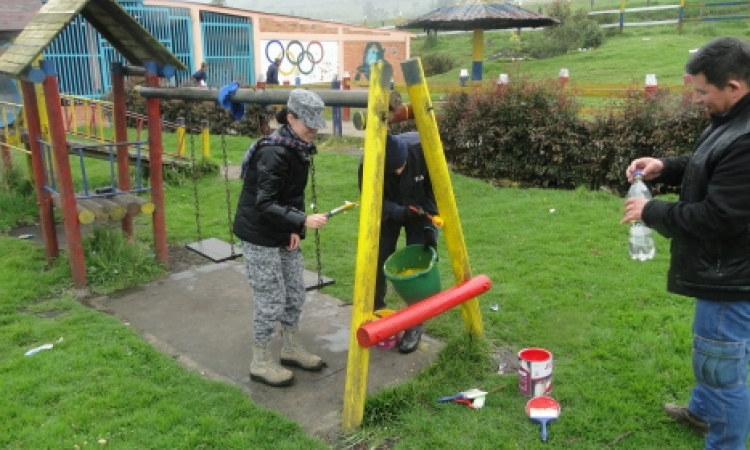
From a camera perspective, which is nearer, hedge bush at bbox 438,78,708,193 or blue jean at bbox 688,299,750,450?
blue jean at bbox 688,299,750,450

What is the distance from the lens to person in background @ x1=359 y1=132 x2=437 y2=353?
13.1 feet

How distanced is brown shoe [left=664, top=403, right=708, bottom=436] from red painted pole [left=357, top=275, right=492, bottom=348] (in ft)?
4.02

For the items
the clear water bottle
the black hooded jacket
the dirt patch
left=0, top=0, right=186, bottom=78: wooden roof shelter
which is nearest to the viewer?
the clear water bottle

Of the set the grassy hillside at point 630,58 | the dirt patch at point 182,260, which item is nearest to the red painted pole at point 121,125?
the dirt patch at point 182,260

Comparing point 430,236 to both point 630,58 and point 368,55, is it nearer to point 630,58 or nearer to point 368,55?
point 630,58

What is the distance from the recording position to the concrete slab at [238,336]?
382cm

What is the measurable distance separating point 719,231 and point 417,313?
1.60 meters

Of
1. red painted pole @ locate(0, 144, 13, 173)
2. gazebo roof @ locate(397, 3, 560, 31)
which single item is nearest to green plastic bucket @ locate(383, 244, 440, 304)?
red painted pole @ locate(0, 144, 13, 173)

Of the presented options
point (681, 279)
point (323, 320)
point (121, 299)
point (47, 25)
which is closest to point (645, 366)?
point (681, 279)

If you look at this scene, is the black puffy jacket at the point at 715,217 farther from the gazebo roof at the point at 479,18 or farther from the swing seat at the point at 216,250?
the gazebo roof at the point at 479,18

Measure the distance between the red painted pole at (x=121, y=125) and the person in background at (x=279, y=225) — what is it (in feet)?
9.23

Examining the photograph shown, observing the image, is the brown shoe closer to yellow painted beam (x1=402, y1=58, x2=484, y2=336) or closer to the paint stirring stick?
the paint stirring stick

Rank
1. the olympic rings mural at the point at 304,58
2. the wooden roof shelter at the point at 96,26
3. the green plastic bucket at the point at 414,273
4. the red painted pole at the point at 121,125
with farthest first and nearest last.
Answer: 1. the olympic rings mural at the point at 304,58
2. the red painted pole at the point at 121,125
3. the wooden roof shelter at the point at 96,26
4. the green plastic bucket at the point at 414,273

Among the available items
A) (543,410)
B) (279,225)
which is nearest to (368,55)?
A: (279,225)
